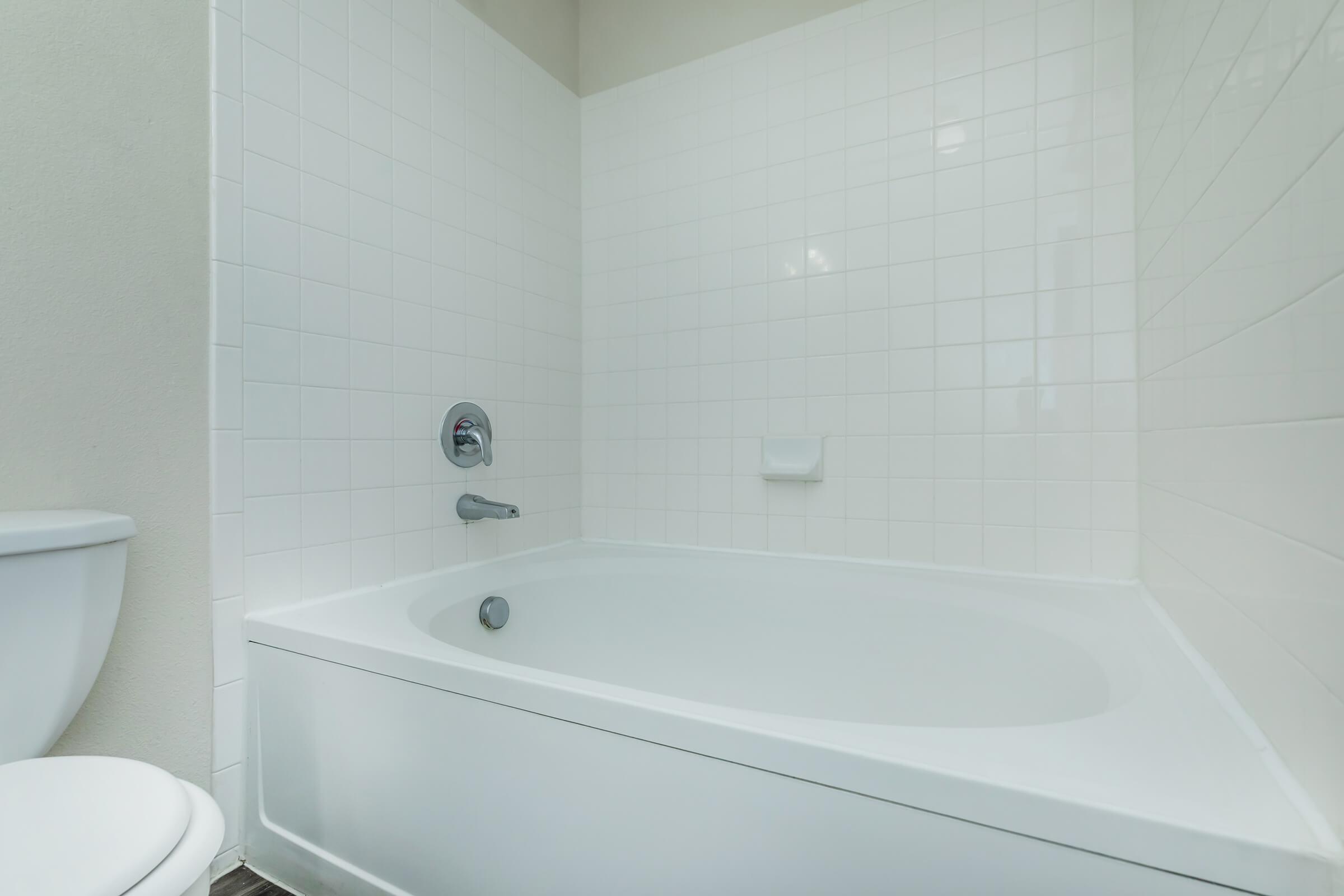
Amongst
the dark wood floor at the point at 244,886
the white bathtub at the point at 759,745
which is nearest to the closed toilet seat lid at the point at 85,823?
the white bathtub at the point at 759,745

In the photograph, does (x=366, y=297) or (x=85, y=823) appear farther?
(x=366, y=297)

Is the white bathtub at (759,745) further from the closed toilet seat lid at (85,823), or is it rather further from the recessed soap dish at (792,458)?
the closed toilet seat lid at (85,823)

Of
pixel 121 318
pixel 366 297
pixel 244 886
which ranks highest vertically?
pixel 366 297

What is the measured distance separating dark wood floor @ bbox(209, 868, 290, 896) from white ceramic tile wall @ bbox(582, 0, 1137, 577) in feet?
4.25

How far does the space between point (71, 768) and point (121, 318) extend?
801 mm

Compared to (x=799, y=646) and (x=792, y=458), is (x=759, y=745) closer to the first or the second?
(x=799, y=646)

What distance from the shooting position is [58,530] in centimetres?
93

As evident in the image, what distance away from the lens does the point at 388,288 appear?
1.62 metres

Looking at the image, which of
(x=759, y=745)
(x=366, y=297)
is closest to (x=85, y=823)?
(x=759, y=745)

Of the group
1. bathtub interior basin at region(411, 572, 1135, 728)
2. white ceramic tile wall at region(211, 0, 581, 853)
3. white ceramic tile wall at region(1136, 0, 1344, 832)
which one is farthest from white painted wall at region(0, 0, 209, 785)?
white ceramic tile wall at region(1136, 0, 1344, 832)

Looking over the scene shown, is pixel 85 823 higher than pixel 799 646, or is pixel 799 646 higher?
pixel 85 823

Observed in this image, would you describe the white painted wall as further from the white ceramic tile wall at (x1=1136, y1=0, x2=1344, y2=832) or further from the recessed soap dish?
the white ceramic tile wall at (x1=1136, y1=0, x2=1344, y2=832)

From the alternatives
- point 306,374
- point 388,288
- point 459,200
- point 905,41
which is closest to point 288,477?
point 306,374

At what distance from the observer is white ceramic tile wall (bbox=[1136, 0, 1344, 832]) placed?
559mm
